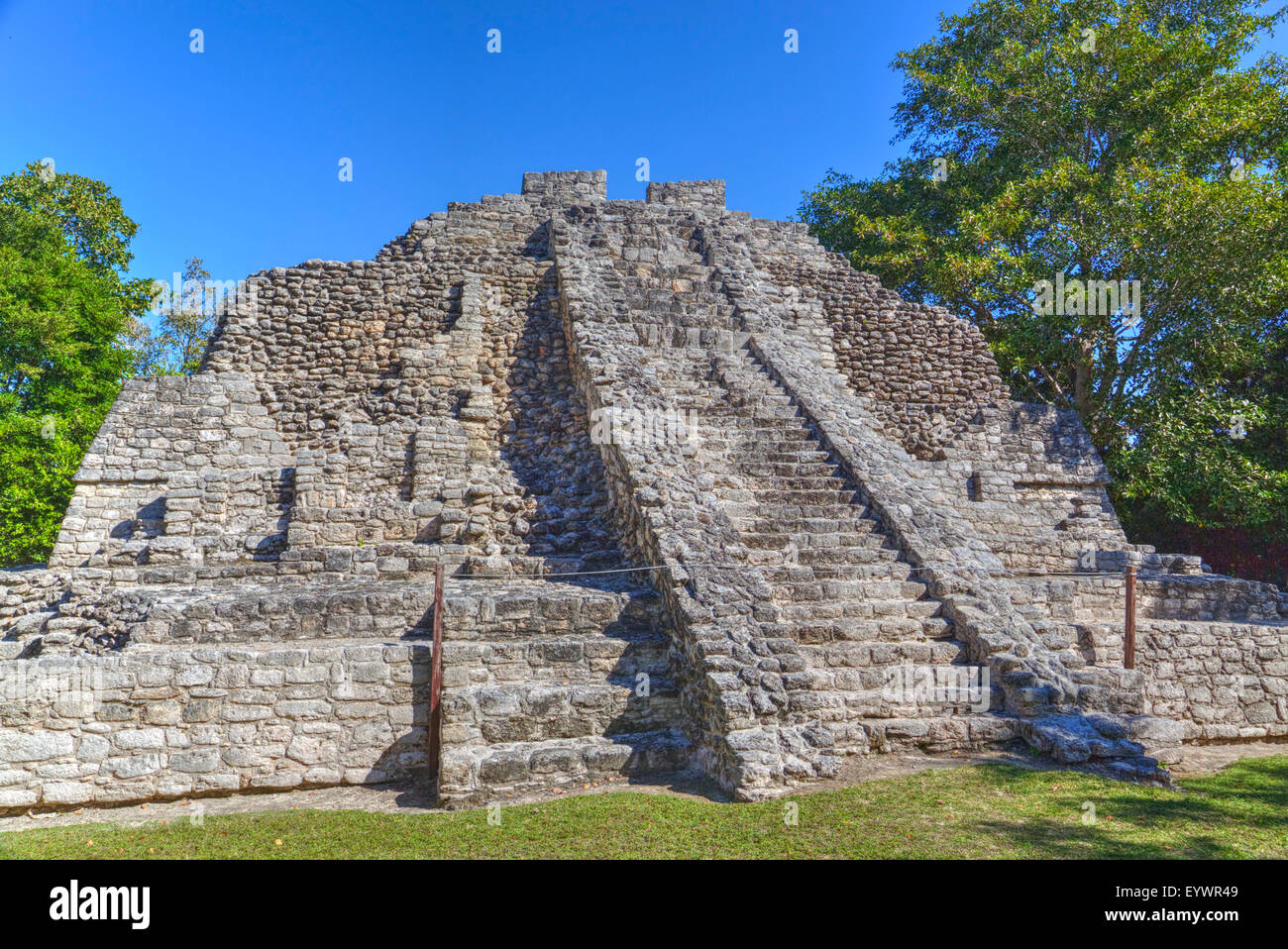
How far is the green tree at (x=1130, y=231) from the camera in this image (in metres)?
14.9

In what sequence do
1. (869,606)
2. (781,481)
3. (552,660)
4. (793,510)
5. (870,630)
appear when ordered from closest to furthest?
(552,660) < (870,630) < (869,606) < (793,510) < (781,481)

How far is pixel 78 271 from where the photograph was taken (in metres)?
19.2

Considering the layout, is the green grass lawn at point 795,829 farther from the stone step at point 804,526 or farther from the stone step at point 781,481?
the stone step at point 781,481

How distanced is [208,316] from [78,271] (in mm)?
10799

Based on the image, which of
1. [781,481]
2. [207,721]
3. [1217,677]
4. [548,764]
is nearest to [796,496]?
[781,481]

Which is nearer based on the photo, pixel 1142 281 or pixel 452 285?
pixel 452 285

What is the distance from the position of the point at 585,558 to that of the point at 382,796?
365cm

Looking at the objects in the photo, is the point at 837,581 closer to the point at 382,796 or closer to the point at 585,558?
the point at 585,558

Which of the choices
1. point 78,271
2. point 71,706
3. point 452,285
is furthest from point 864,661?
point 78,271

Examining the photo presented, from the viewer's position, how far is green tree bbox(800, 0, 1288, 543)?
48.8 ft

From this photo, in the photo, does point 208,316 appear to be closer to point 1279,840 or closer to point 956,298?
point 956,298

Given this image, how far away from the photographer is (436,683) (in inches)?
252

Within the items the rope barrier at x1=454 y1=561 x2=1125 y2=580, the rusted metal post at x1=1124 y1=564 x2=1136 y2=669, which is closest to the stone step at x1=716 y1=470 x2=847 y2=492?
the rope barrier at x1=454 y1=561 x2=1125 y2=580

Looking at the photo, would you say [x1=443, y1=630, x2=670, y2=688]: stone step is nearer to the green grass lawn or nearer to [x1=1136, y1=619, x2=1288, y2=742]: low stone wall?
the green grass lawn
